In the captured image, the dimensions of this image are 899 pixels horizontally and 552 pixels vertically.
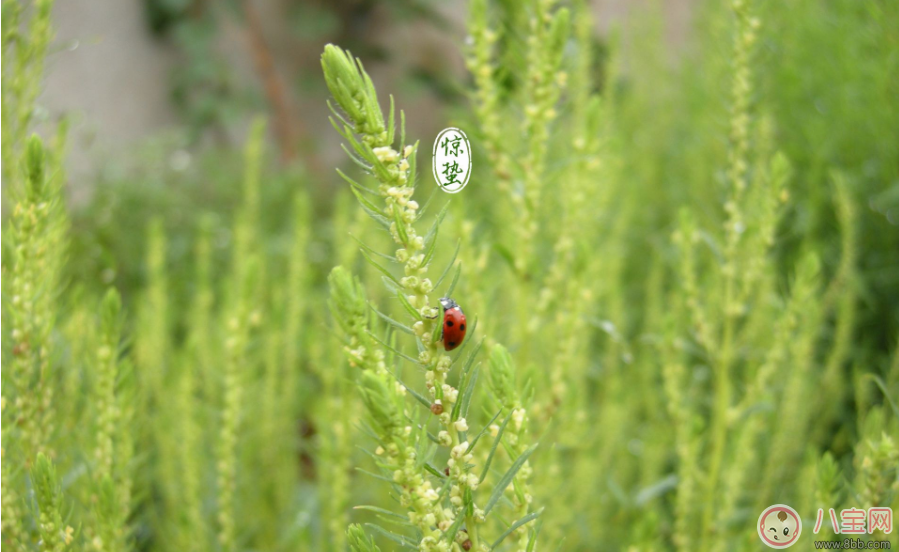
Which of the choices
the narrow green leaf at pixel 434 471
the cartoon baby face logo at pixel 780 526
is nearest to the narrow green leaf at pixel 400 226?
the narrow green leaf at pixel 434 471

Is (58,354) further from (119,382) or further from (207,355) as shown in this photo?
(207,355)

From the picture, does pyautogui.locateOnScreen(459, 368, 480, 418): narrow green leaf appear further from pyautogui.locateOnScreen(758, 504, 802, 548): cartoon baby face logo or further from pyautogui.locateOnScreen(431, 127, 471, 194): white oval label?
pyautogui.locateOnScreen(758, 504, 802, 548): cartoon baby face logo

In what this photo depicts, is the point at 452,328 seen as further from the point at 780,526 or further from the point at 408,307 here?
the point at 780,526

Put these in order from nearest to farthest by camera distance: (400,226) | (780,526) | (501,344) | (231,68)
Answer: (400,226)
(501,344)
(780,526)
(231,68)

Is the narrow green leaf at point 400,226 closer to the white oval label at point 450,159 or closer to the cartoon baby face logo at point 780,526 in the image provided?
the white oval label at point 450,159

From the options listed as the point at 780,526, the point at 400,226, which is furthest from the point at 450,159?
the point at 780,526

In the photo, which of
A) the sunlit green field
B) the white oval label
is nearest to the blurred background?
the sunlit green field

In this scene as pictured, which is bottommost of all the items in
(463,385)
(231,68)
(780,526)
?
(231,68)
